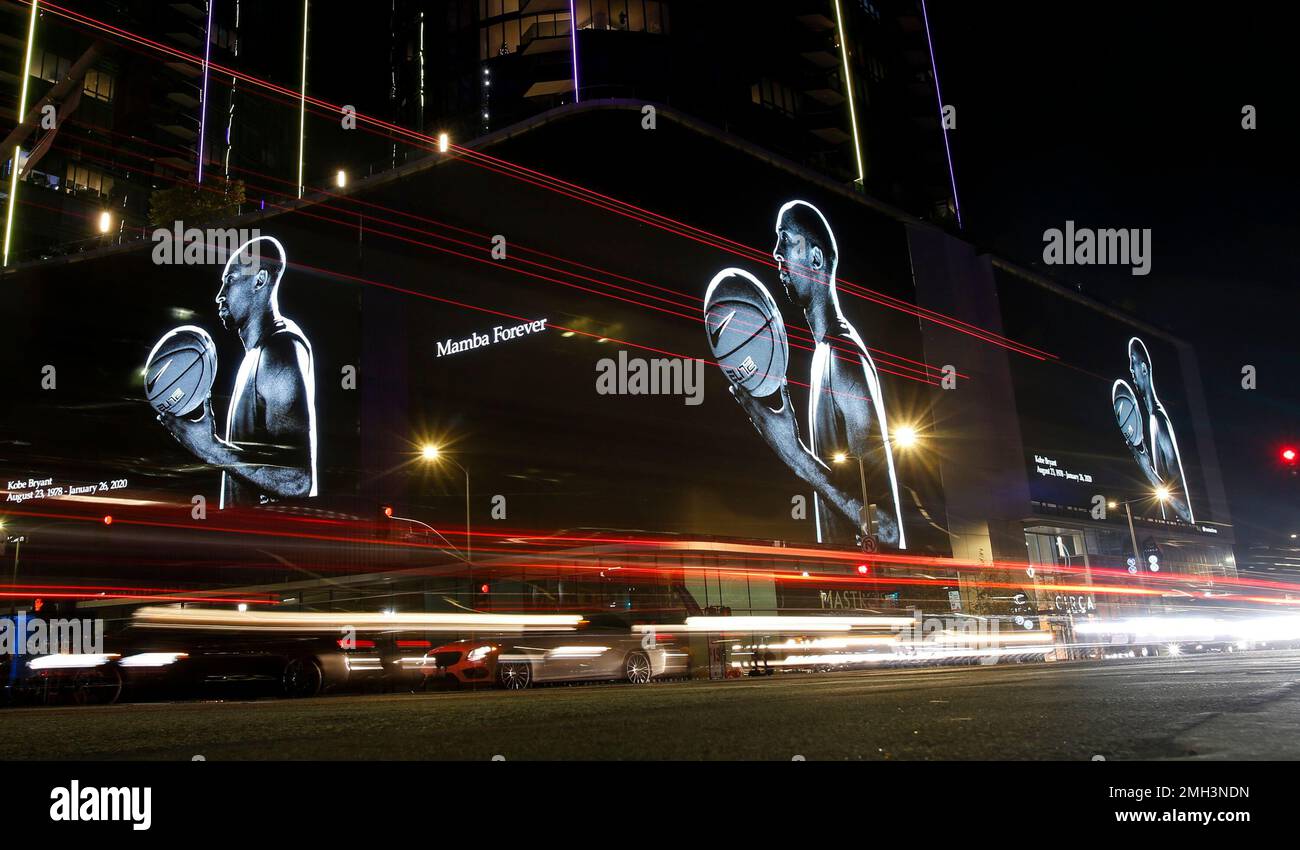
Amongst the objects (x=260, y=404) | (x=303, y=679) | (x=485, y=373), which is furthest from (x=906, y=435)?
(x=303, y=679)

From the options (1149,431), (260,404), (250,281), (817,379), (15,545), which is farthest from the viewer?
(1149,431)

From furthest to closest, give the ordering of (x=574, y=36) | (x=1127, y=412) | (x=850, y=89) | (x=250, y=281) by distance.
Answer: (x=1127, y=412), (x=850, y=89), (x=250, y=281), (x=574, y=36)

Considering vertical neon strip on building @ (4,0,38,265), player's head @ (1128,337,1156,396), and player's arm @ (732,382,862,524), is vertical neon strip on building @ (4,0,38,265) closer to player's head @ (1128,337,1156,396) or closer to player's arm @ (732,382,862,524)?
player's arm @ (732,382,862,524)

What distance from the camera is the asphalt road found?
2.88m

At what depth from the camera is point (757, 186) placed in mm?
44500

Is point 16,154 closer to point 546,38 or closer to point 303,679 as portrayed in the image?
point 546,38

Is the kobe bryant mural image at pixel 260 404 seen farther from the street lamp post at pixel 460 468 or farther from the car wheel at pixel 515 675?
the car wheel at pixel 515 675

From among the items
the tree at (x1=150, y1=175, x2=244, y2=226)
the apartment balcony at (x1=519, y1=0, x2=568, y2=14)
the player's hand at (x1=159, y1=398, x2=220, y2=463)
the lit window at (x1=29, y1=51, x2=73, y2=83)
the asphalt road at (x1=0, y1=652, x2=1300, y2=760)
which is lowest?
the asphalt road at (x1=0, y1=652, x2=1300, y2=760)

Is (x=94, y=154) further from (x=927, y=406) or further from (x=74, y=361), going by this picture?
(x=927, y=406)

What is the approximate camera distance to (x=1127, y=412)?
212 feet

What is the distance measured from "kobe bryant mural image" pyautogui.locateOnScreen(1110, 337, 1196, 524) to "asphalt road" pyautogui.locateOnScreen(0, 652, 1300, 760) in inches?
2570

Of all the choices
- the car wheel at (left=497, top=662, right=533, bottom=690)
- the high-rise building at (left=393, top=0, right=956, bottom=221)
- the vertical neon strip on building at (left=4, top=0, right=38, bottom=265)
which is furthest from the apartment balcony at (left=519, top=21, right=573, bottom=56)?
the car wheel at (left=497, top=662, right=533, bottom=690)

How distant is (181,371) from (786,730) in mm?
46047
